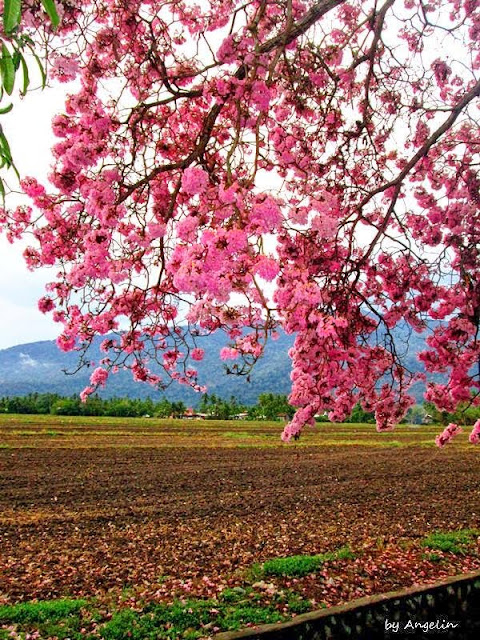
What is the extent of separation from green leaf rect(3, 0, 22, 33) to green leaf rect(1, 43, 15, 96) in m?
0.19

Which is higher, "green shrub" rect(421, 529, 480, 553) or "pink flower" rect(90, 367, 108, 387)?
"pink flower" rect(90, 367, 108, 387)

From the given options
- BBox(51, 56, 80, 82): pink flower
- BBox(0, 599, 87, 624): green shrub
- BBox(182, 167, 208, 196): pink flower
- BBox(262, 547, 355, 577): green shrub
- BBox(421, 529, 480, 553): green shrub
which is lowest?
BBox(421, 529, 480, 553): green shrub

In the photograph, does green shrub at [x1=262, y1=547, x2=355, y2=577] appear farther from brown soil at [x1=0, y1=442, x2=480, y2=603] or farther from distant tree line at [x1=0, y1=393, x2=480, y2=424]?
distant tree line at [x1=0, y1=393, x2=480, y2=424]

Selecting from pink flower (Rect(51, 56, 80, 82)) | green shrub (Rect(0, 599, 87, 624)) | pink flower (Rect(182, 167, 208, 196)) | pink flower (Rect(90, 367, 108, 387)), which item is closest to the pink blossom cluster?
pink flower (Rect(90, 367, 108, 387))

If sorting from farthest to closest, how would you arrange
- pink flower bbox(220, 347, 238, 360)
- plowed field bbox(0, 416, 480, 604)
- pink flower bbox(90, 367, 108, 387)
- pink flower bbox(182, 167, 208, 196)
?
plowed field bbox(0, 416, 480, 604) < pink flower bbox(90, 367, 108, 387) < pink flower bbox(220, 347, 238, 360) < pink flower bbox(182, 167, 208, 196)

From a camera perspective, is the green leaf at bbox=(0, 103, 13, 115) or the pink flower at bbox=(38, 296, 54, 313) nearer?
the green leaf at bbox=(0, 103, 13, 115)

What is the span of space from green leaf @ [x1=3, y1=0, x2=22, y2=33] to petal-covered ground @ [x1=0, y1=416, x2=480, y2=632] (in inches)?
225

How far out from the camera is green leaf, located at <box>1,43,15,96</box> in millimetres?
1563

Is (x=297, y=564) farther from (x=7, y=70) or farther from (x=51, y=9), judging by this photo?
(x=51, y=9)

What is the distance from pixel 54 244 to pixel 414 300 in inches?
145

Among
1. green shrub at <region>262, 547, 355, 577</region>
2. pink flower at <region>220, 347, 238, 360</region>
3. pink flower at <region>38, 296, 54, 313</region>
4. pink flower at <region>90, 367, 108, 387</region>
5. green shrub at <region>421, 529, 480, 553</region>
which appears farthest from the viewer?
green shrub at <region>421, 529, 480, 553</region>

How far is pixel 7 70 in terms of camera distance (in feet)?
5.20

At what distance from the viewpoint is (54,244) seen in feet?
16.7

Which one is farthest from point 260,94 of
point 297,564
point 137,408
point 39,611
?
point 137,408
